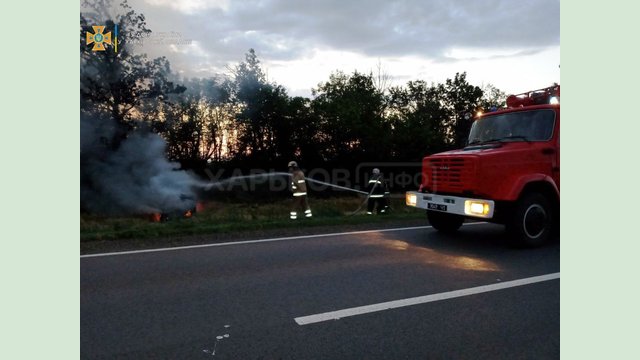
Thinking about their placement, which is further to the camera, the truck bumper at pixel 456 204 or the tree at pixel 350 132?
the tree at pixel 350 132

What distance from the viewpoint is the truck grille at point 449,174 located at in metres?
6.53

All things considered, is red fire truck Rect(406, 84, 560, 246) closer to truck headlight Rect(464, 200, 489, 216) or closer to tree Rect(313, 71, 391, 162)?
truck headlight Rect(464, 200, 489, 216)

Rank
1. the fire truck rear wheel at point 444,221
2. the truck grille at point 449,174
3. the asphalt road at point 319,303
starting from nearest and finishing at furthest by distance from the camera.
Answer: the asphalt road at point 319,303 → the truck grille at point 449,174 → the fire truck rear wheel at point 444,221

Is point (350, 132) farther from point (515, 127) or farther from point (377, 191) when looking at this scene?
point (515, 127)

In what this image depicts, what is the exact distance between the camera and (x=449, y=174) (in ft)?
22.8

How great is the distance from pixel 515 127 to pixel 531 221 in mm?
1845

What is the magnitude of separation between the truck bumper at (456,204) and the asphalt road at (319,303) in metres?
0.67

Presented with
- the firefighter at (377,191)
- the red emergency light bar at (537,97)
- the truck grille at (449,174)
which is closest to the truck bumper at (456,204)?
the truck grille at (449,174)

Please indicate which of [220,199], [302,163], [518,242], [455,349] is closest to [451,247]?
[518,242]

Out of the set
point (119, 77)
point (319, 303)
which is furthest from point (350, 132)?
point (319, 303)

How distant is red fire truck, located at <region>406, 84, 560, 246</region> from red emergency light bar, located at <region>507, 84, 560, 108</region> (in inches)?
1.5

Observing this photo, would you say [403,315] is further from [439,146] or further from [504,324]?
[439,146]

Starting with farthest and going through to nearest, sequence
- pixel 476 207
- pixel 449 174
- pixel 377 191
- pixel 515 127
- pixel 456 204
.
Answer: pixel 377 191, pixel 515 127, pixel 449 174, pixel 456 204, pixel 476 207

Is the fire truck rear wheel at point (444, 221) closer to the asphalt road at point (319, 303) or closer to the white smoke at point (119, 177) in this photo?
the asphalt road at point (319, 303)
